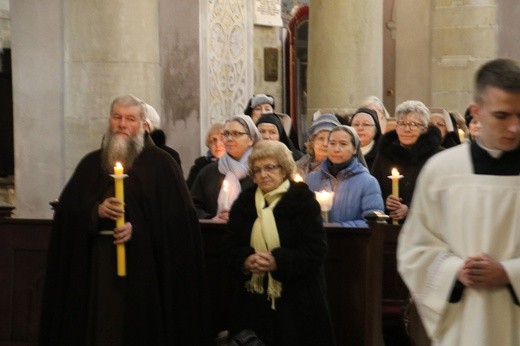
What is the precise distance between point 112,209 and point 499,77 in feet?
11.0

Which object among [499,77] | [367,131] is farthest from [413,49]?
[499,77]

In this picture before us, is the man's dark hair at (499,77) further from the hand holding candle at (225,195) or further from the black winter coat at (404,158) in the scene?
the black winter coat at (404,158)

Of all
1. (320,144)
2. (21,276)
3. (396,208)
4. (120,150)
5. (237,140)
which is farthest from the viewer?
(320,144)

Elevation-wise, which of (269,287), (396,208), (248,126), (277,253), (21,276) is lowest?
(21,276)

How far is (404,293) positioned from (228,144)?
1610mm

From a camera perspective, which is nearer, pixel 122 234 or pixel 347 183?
pixel 122 234

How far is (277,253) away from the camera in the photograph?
7875 millimetres

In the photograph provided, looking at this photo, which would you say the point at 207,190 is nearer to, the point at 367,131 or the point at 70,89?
the point at 70,89

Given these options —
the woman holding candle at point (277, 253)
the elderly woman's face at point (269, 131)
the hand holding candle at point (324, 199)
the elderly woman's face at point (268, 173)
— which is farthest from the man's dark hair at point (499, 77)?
the elderly woman's face at point (269, 131)

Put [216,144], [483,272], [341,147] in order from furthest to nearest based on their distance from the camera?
1. [216,144]
2. [341,147]
3. [483,272]

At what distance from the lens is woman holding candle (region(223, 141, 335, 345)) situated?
795 centimetres

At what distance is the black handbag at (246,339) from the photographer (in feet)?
25.8

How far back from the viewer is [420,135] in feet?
33.4

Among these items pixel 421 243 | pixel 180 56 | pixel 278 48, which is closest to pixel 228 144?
pixel 180 56
